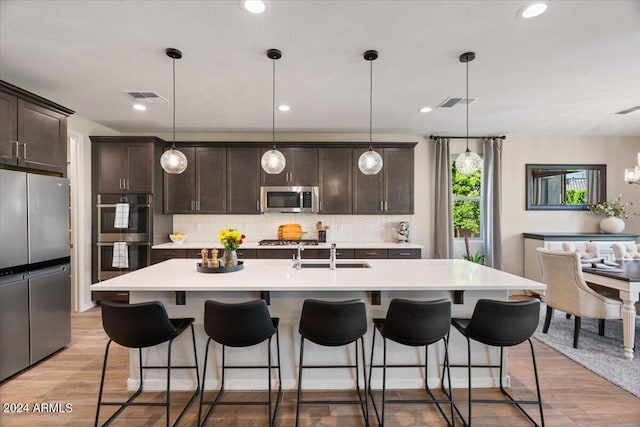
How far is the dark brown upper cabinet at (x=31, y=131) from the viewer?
8.77ft

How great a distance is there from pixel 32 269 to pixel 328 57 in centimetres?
325

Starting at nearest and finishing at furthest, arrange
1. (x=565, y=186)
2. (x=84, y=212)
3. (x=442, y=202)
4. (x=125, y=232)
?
(x=84, y=212)
(x=125, y=232)
(x=442, y=202)
(x=565, y=186)

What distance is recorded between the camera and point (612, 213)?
207 inches

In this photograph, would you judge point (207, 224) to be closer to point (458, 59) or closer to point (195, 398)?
point (195, 398)

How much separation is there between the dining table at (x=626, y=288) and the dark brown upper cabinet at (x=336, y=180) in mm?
3051

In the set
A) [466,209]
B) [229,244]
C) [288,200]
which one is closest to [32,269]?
[229,244]

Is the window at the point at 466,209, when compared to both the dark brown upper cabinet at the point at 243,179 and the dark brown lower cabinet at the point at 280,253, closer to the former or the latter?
the dark brown lower cabinet at the point at 280,253

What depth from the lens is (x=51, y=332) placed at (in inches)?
119

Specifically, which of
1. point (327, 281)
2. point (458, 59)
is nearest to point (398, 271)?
point (327, 281)

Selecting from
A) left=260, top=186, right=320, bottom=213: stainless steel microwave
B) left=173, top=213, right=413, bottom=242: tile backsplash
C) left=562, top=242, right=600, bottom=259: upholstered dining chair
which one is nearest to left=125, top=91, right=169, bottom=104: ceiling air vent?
left=260, top=186, right=320, bottom=213: stainless steel microwave

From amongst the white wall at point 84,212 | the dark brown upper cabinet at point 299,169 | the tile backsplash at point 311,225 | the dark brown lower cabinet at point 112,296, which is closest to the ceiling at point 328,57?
the white wall at point 84,212

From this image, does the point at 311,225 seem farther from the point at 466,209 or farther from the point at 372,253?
the point at 466,209

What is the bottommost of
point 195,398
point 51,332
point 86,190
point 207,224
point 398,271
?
point 195,398

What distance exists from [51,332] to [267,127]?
357 cm
